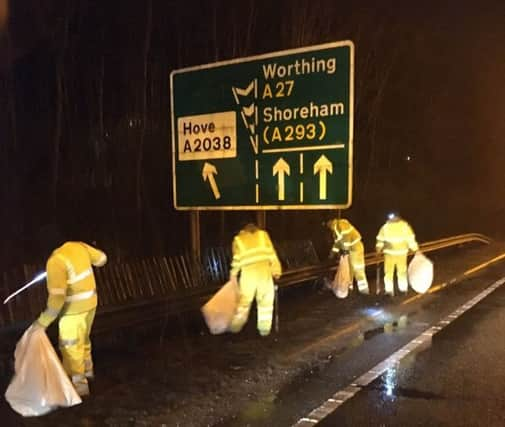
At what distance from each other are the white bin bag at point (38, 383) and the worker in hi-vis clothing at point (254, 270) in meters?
2.79

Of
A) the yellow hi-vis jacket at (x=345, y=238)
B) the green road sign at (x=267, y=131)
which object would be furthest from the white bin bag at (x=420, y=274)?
the green road sign at (x=267, y=131)

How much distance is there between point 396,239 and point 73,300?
21.4ft

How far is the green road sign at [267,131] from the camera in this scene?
6.90 m

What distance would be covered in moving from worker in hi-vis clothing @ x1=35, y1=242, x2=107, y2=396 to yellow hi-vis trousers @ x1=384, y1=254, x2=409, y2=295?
6363mm

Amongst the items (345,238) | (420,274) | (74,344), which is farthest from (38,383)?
(420,274)

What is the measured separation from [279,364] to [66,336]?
2.31 m

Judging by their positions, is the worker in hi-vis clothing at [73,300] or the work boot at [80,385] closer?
the worker in hi-vis clothing at [73,300]

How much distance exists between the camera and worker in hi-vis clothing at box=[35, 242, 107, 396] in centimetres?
479

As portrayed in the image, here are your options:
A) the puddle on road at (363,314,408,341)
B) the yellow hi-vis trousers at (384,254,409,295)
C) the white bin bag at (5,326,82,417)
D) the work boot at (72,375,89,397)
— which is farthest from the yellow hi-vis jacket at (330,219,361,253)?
the white bin bag at (5,326,82,417)

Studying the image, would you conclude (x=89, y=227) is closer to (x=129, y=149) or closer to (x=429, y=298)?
(x=129, y=149)

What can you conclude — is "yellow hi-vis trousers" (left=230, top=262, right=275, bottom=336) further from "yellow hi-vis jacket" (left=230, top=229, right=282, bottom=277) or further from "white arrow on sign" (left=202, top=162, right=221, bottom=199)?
"white arrow on sign" (left=202, top=162, right=221, bottom=199)

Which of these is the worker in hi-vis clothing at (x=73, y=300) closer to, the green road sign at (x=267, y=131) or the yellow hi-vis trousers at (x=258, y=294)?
the yellow hi-vis trousers at (x=258, y=294)

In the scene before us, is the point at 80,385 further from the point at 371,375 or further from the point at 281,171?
the point at 281,171

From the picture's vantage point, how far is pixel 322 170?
23.0 ft
